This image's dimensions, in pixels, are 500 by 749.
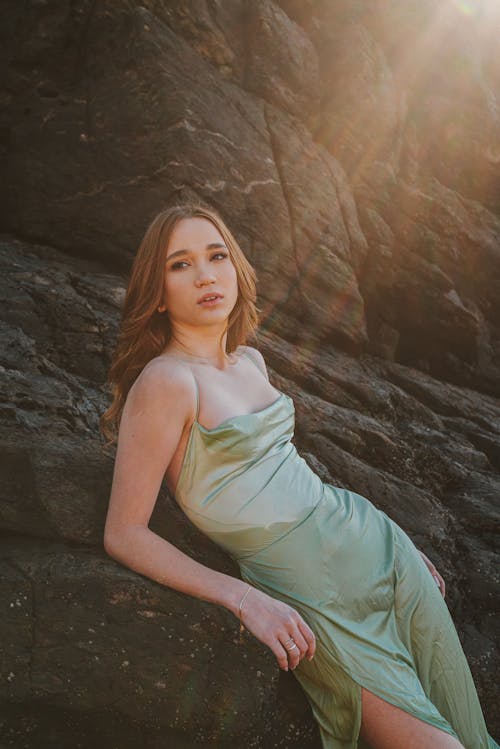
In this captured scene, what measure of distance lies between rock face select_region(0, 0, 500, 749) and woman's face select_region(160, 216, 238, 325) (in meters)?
0.81

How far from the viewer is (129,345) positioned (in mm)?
3355

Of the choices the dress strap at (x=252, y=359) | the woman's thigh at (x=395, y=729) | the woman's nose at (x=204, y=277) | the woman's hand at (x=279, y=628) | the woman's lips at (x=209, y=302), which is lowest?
the woman's thigh at (x=395, y=729)

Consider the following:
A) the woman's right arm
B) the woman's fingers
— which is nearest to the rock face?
the woman's right arm

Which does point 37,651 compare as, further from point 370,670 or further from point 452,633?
point 452,633

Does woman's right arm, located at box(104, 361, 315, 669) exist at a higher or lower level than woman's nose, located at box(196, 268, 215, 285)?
lower

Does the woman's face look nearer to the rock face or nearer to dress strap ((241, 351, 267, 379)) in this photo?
dress strap ((241, 351, 267, 379))

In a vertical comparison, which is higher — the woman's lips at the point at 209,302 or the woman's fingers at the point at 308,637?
the woman's lips at the point at 209,302

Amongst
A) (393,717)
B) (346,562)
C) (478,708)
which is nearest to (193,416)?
(346,562)

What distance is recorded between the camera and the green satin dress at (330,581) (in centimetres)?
258

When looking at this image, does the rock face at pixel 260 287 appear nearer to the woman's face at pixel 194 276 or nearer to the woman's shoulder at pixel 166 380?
A: the woman's shoulder at pixel 166 380

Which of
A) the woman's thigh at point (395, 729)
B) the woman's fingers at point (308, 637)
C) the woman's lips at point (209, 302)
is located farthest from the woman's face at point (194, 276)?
the woman's thigh at point (395, 729)

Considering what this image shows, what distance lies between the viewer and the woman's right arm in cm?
244

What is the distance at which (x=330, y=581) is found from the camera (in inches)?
107

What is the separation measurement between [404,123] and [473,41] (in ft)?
6.39
